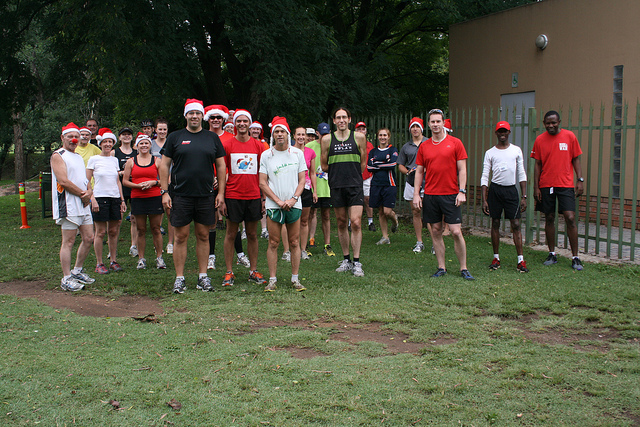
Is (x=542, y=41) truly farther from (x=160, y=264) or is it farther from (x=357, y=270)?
(x=160, y=264)

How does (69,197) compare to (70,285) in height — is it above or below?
above

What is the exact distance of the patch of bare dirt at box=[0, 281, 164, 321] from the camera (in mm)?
6086

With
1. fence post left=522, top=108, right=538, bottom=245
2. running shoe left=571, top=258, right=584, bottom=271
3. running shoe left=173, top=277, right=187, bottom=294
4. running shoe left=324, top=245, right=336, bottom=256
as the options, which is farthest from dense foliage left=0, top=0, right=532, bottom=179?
running shoe left=571, top=258, right=584, bottom=271

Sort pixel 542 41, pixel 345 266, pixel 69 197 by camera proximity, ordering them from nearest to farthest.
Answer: pixel 69 197 < pixel 345 266 < pixel 542 41

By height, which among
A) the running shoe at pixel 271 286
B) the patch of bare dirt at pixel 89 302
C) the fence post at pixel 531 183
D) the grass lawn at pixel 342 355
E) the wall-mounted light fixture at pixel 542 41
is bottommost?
the patch of bare dirt at pixel 89 302

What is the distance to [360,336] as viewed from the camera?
17.0ft

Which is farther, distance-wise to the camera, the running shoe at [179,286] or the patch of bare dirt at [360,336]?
the running shoe at [179,286]

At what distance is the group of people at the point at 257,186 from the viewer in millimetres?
6855

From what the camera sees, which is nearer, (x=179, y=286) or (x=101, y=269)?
(x=179, y=286)

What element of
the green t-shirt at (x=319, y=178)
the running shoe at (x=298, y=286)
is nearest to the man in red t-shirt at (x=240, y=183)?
the running shoe at (x=298, y=286)

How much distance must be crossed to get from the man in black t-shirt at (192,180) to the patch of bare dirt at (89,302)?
556 mm

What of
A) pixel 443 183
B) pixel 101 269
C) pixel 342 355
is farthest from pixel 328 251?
pixel 342 355

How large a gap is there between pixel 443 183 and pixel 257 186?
237cm

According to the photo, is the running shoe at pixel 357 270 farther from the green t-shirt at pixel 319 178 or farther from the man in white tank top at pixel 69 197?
the man in white tank top at pixel 69 197
